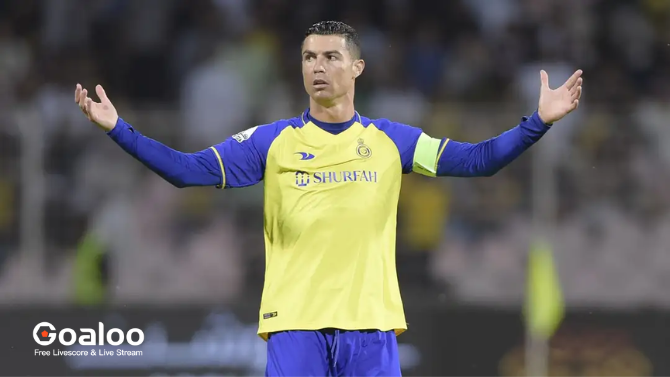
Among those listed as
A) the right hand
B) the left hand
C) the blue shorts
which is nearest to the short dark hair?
the left hand

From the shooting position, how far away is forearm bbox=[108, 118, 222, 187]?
4871mm

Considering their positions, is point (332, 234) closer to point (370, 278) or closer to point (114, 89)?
point (370, 278)

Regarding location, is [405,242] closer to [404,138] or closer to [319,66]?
[404,138]

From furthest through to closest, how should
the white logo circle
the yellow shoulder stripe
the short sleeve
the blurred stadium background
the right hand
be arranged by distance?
the blurred stadium background < the white logo circle < the yellow shoulder stripe < the short sleeve < the right hand

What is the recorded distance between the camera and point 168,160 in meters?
4.93

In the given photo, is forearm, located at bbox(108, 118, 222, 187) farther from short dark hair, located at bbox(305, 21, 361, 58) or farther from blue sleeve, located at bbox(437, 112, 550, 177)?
blue sleeve, located at bbox(437, 112, 550, 177)

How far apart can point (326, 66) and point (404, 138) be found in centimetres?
48

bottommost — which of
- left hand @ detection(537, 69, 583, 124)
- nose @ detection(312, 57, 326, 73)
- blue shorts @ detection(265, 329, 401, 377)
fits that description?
blue shorts @ detection(265, 329, 401, 377)

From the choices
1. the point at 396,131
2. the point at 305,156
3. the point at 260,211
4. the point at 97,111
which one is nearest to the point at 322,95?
the point at 305,156

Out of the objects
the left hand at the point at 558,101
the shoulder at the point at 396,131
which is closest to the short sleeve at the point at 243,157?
A: the shoulder at the point at 396,131

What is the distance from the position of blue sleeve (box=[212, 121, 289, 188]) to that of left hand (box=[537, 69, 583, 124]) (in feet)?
3.76

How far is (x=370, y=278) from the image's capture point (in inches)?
197

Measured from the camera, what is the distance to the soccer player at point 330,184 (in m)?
4.93

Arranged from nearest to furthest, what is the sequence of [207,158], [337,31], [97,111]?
[97,111]
[207,158]
[337,31]
